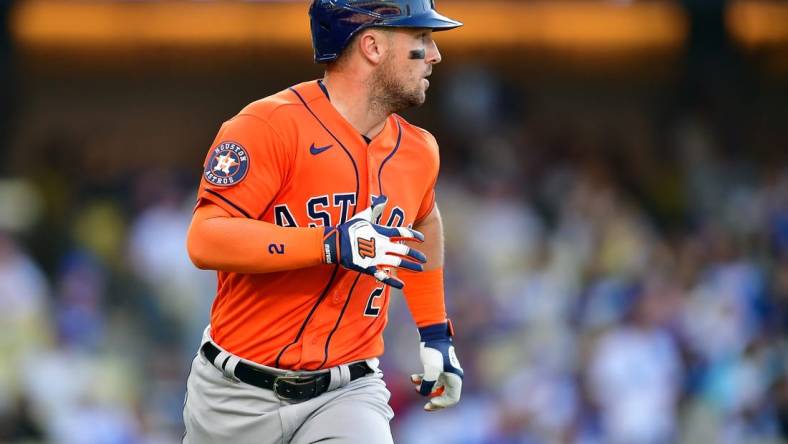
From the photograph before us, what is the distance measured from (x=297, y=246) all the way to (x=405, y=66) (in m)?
0.65

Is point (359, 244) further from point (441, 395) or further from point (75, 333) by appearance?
point (75, 333)

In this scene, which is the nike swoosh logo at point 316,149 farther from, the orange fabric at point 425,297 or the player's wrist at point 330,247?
the orange fabric at point 425,297

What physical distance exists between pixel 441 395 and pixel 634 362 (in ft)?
15.0

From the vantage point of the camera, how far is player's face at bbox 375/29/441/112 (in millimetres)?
3359

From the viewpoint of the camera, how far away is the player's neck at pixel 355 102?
3389 millimetres

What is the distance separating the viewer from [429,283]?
3746 mm

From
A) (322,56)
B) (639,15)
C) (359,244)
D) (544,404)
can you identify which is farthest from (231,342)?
(639,15)

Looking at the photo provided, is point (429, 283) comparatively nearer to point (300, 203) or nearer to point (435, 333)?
point (435, 333)

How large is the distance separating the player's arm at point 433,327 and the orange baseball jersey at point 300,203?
0.78ft

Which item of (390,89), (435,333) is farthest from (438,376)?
(390,89)

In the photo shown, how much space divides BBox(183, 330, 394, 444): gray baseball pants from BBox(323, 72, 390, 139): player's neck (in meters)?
0.72

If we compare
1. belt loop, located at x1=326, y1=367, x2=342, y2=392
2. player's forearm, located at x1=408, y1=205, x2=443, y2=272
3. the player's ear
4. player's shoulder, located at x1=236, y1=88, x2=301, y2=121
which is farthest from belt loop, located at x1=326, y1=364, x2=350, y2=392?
the player's ear

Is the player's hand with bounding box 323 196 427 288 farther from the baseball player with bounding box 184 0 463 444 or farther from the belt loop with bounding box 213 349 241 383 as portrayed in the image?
the belt loop with bounding box 213 349 241 383

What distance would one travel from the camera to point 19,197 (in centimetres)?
927
